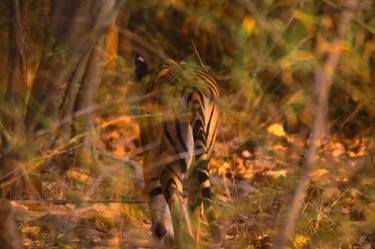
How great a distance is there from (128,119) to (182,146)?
110 centimetres

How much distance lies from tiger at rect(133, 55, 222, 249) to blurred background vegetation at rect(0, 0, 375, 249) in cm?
14

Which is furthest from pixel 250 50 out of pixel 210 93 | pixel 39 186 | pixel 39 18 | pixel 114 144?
pixel 114 144

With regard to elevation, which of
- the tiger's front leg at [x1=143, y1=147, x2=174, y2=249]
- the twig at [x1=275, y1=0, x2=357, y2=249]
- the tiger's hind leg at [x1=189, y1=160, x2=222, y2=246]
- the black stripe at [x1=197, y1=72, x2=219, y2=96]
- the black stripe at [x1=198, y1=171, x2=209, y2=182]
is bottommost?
the tiger's front leg at [x1=143, y1=147, x2=174, y2=249]

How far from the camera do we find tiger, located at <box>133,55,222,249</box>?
5.16 m

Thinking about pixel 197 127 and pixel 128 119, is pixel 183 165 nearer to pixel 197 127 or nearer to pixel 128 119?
pixel 197 127

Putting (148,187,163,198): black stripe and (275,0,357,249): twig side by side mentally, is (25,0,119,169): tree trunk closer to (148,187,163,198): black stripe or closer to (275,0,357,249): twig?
(148,187,163,198): black stripe

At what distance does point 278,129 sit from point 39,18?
88.5 inches

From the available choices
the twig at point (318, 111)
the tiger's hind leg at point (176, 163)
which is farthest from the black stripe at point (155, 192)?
the twig at point (318, 111)

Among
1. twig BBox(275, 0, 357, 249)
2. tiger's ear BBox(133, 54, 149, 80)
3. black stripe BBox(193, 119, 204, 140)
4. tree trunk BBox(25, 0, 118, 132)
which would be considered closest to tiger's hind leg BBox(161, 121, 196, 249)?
black stripe BBox(193, 119, 204, 140)

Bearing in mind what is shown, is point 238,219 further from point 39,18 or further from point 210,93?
point 39,18

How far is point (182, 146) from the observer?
5.42 meters

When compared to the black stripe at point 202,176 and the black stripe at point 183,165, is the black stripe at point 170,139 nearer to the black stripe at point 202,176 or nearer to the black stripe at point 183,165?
the black stripe at point 183,165

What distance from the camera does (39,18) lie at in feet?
23.1

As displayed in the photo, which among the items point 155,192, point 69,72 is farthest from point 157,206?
point 69,72
